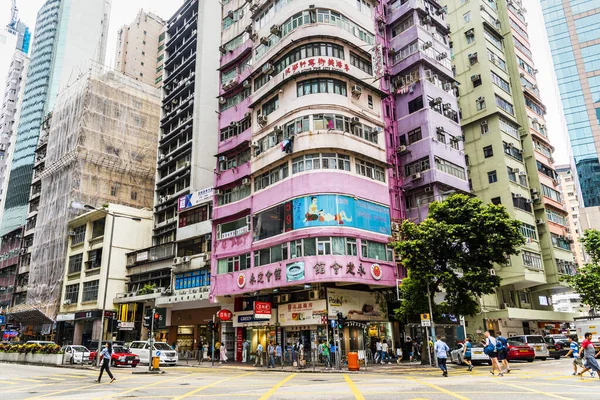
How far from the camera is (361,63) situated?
36.7 m

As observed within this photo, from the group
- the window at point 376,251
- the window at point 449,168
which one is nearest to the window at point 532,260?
the window at point 449,168

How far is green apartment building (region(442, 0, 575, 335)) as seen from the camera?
144 ft

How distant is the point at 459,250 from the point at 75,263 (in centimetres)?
4826

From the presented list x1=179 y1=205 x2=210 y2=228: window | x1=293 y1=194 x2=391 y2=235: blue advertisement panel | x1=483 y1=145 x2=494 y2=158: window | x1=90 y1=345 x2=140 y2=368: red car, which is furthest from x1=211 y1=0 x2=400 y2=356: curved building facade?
x1=483 y1=145 x2=494 y2=158: window

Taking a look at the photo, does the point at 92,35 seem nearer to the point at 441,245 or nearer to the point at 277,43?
the point at 277,43

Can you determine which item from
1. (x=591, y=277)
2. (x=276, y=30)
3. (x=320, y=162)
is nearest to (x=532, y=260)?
(x=591, y=277)

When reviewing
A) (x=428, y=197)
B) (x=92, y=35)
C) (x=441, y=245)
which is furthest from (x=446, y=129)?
(x=92, y=35)

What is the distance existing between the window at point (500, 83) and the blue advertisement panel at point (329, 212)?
87.2ft

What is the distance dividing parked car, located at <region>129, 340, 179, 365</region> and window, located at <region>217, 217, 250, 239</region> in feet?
32.2

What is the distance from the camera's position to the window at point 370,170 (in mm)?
33312

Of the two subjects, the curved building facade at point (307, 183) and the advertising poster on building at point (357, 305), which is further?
the advertising poster on building at point (357, 305)

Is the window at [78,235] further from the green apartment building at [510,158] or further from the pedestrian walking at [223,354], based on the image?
the green apartment building at [510,158]

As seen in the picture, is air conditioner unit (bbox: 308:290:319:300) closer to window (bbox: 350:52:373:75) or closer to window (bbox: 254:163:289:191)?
window (bbox: 254:163:289:191)

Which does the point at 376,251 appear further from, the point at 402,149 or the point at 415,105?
the point at 415,105
